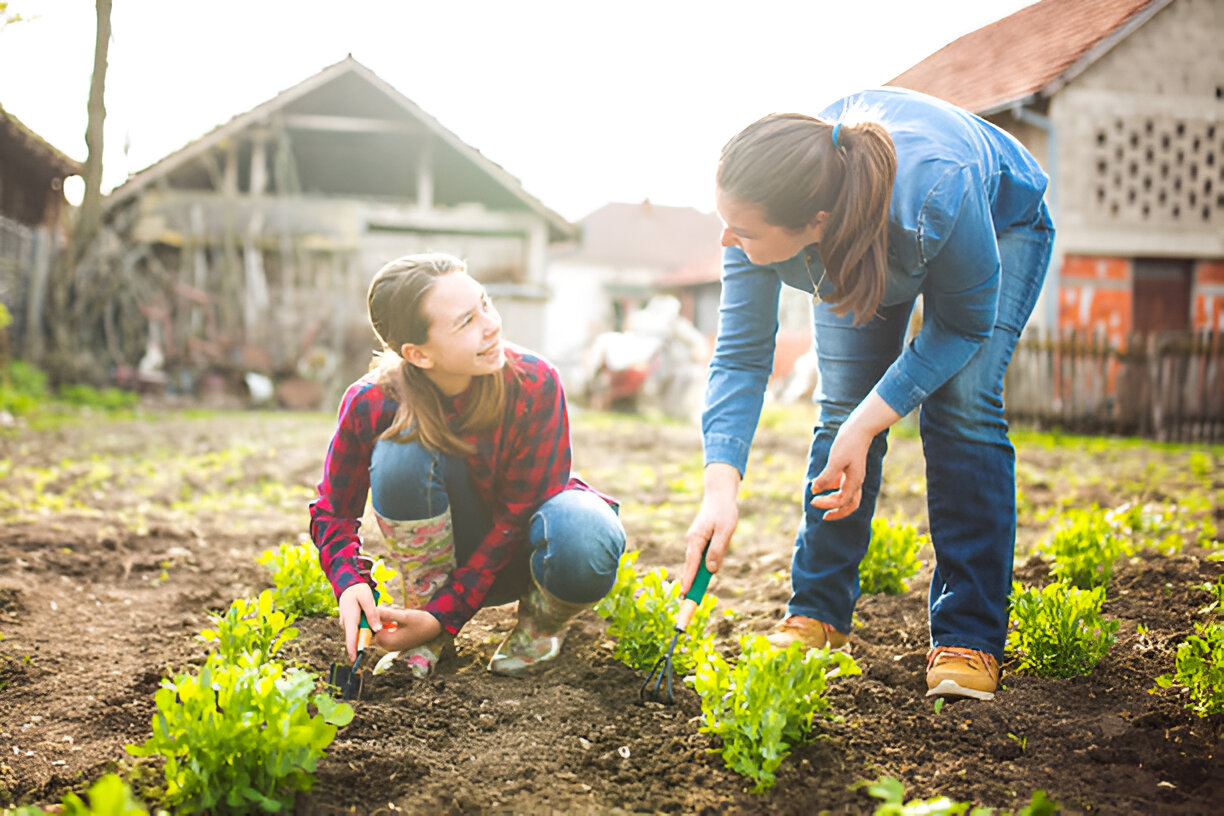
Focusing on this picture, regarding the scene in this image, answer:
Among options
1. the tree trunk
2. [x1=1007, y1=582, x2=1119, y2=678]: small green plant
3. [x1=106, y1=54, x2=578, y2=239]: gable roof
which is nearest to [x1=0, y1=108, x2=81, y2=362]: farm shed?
the tree trunk

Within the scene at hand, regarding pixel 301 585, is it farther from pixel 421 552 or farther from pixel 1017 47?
pixel 1017 47

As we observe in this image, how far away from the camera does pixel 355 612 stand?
6.82 feet

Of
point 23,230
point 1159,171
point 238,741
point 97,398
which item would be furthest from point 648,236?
point 238,741

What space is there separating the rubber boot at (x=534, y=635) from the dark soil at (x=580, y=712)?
57mm

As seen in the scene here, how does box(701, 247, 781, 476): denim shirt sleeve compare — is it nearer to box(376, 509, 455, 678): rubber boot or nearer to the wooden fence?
box(376, 509, 455, 678): rubber boot

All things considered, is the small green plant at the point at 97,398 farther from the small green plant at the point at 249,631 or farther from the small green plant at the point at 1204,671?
the small green plant at the point at 1204,671

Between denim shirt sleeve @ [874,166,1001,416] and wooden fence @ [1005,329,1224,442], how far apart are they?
28.6 feet

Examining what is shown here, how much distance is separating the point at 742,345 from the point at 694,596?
644 millimetres

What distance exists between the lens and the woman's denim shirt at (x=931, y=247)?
1.83 metres

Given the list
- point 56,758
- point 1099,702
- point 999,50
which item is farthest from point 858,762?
point 999,50

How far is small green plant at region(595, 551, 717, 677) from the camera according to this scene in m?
2.25

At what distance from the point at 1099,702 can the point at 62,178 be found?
19773 millimetres

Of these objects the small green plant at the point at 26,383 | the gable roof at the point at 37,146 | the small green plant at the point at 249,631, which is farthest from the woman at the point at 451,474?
the gable roof at the point at 37,146

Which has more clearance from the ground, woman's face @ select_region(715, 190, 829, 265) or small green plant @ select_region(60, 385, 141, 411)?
woman's face @ select_region(715, 190, 829, 265)
